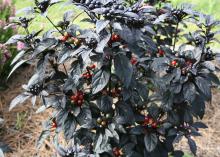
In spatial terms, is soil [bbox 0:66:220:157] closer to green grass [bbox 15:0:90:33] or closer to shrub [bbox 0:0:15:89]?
shrub [bbox 0:0:15:89]

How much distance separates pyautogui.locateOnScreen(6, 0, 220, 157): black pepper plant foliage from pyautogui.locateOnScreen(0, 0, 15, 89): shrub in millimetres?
1704

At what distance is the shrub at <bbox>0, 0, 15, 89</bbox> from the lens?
4426mm

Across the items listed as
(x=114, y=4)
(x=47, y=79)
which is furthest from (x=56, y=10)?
(x=114, y=4)

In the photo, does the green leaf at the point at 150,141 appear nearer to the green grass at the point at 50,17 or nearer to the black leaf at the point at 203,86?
the black leaf at the point at 203,86

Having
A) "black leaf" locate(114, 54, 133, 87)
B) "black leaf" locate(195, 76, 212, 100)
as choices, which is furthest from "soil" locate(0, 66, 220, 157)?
"black leaf" locate(114, 54, 133, 87)

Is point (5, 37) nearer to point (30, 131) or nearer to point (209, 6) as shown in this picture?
point (30, 131)

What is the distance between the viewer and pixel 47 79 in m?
2.80

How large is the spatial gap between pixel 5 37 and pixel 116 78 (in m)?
2.53

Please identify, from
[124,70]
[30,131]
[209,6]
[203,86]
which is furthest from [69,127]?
[209,6]

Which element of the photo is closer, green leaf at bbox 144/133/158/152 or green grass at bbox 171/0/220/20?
green leaf at bbox 144/133/158/152

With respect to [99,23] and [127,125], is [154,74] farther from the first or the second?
[99,23]

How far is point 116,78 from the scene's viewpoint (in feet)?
8.75

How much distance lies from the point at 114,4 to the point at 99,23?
8.7 inches

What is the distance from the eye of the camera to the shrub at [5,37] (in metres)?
4.43
